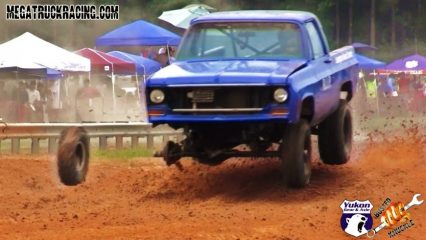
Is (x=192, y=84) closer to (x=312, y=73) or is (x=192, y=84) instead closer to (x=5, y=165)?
(x=312, y=73)

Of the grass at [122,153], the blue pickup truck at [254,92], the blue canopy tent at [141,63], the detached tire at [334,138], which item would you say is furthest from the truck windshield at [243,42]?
the blue canopy tent at [141,63]

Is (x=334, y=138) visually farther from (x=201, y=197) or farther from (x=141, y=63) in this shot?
(x=141, y=63)

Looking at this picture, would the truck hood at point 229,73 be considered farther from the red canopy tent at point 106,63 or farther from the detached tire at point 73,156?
the red canopy tent at point 106,63

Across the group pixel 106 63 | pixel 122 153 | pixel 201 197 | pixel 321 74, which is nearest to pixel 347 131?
pixel 321 74

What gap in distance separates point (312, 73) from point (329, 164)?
2.27 meters

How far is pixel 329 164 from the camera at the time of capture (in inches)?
520

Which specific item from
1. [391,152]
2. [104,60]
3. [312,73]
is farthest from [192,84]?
[104,60]

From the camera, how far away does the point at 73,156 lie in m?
11.6

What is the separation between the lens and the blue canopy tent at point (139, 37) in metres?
33.2

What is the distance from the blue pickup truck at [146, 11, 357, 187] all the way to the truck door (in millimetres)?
12

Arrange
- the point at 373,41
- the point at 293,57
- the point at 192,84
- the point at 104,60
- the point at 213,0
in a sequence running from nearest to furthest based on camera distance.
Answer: the point at 192,84 → the point at 293,57 → the point at 104,60 → the point at 213,0 → the point at 373,41

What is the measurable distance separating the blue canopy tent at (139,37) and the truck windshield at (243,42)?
68.3 feet

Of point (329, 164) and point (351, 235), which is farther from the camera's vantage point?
point (329, 164)

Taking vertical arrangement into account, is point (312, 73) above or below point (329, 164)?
above
